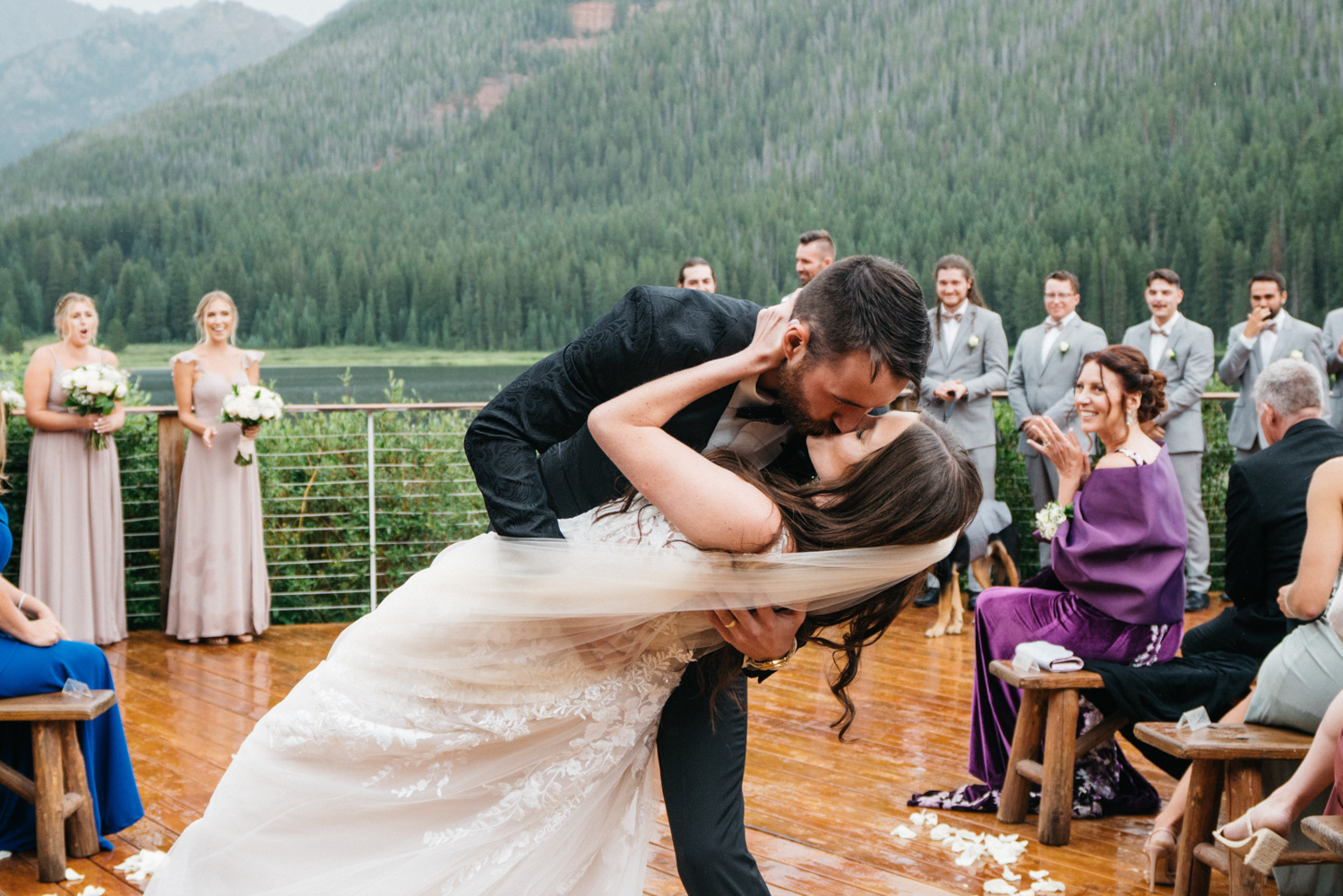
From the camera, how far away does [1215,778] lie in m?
2.58

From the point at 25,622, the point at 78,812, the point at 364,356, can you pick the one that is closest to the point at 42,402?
the point at 25,622

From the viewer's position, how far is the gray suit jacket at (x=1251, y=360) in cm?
620

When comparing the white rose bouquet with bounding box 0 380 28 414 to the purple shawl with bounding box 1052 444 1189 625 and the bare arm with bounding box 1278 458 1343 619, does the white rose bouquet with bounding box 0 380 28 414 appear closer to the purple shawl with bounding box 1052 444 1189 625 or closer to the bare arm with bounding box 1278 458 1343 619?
the purple shawl with bounding box 1052 444 1189 625

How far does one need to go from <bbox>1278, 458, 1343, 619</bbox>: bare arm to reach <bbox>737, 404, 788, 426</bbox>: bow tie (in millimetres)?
1656

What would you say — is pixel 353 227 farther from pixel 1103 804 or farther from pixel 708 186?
pixel 1103 804

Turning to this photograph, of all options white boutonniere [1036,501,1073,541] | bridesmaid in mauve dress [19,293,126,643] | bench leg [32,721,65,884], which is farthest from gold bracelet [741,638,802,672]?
bridesmaid in mauve dress [19,293,126,643]

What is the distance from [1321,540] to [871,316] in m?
1.80

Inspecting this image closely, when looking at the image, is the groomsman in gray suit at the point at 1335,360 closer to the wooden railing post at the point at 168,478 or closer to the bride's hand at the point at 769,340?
the bride's hand at the point at 769,340

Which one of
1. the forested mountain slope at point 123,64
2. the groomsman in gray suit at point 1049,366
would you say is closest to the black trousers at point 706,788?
the groomsman in gray suit at point 1049,366

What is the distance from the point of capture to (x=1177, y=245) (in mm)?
11914

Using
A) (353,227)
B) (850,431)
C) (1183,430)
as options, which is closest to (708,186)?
(353,227)

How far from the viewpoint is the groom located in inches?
58.7

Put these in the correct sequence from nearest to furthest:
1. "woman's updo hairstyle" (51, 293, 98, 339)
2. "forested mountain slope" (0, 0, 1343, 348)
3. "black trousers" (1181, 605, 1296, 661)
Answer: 1. "black trousers" (1181, 605, 1296, 661)
2. "woman's updo hairstyle" (51, 293, 98, 339)
3. "forested mountain slope" (0, 0, 1343, 348)

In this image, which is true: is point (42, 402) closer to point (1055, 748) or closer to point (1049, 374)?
point (1055, 748)
